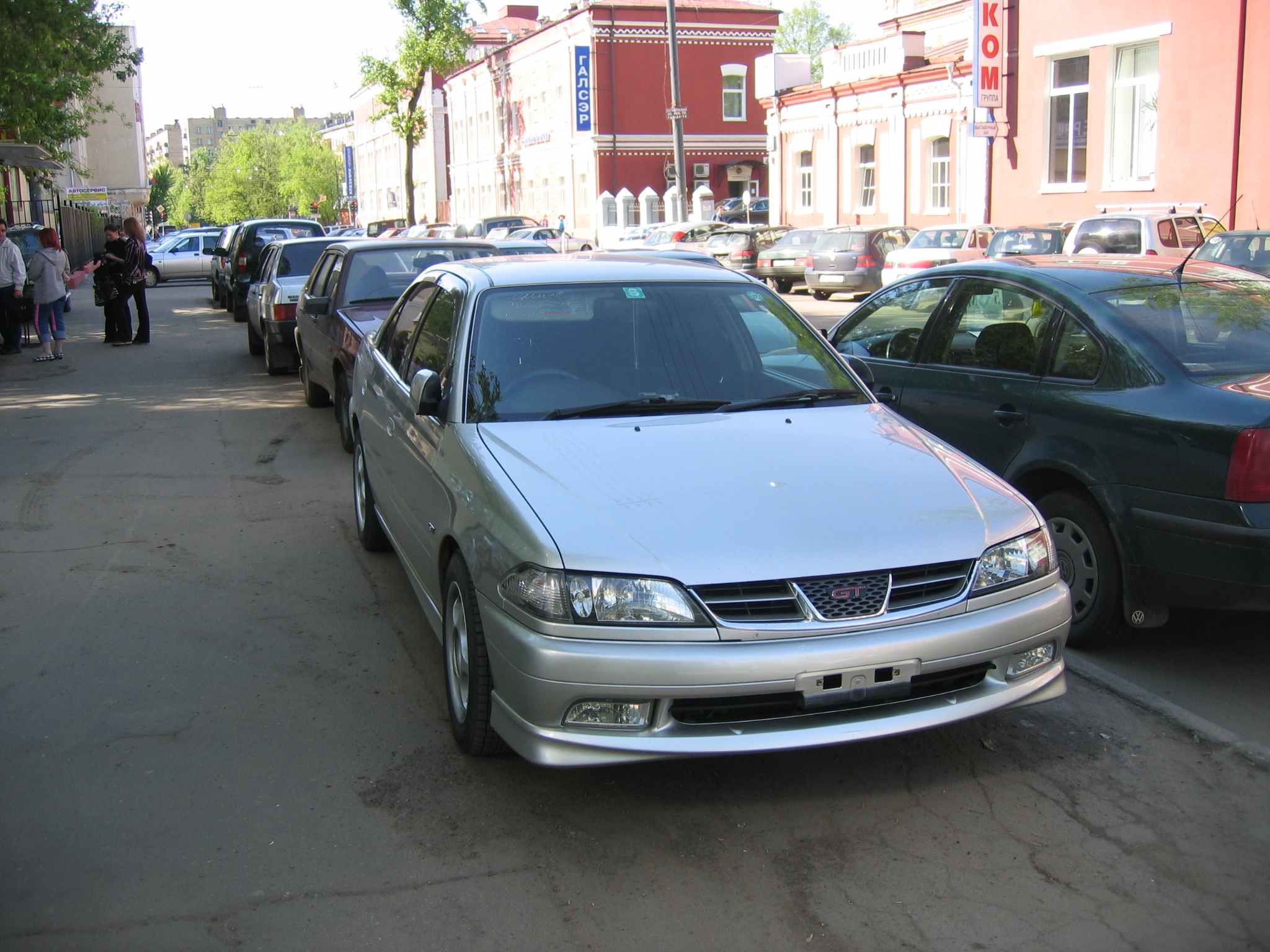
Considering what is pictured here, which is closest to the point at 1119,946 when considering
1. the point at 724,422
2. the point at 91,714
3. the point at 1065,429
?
the point at 724,422

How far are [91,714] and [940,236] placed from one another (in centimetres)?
2199

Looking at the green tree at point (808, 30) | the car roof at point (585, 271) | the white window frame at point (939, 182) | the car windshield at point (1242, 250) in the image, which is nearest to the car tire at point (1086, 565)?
the car roof at point (585, 271)

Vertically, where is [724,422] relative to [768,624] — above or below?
above

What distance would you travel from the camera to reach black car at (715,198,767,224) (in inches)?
1937

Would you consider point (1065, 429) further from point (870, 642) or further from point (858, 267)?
point (858, 267)

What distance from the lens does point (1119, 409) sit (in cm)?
512

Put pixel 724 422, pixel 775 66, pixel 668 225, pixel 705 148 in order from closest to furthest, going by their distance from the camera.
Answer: pixel 724 422 → pixel 668 225 → pixel 775 66 → pixel 705 148

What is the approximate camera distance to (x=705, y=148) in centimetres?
5375

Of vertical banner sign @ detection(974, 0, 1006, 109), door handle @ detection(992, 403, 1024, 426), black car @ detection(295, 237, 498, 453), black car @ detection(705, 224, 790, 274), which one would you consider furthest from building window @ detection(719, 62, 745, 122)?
door handle @ detection(992, 403, 1024, 426)

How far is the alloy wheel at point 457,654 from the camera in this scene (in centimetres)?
430

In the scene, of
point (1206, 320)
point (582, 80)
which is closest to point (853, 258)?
point (1206, 320)

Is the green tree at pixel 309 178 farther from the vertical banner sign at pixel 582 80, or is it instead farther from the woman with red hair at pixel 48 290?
the woman with red hair at pixel 48 290

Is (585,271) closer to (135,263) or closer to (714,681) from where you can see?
(714,681)

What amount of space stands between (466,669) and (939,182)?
3106cm
